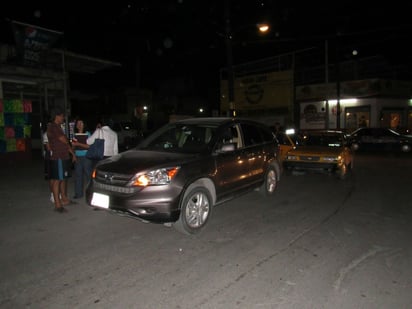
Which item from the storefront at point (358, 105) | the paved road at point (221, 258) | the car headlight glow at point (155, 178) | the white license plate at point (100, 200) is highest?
the storefront at point (358, 105)

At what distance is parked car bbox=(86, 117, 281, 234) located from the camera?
4.82 meters

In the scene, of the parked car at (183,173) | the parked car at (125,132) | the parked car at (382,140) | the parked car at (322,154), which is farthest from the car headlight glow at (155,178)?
the parked car at (125,132)

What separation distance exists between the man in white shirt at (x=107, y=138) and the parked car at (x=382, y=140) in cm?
1332

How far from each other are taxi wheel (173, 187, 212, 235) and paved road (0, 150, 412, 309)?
0.52 feet

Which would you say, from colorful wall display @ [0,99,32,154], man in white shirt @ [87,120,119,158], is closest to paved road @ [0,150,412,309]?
man in white shirt @ [87,120,119,158]

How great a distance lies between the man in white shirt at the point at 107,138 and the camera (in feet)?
23.0

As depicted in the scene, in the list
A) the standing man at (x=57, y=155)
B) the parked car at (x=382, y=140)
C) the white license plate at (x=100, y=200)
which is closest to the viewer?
the white license plate at (x=100, y=200)

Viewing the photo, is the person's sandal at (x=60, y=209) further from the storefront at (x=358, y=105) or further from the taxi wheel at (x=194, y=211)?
the storefront at (x=358, y=105)

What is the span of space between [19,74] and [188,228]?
11.2 meters

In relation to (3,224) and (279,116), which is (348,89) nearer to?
(279,116)

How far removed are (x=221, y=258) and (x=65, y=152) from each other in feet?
12.2

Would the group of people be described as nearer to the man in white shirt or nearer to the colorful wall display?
the man in white shirt

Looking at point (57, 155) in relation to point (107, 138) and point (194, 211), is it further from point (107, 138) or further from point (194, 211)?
point (194, 211)

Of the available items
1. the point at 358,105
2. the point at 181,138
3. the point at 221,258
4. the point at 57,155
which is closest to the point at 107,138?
the point at 57,155
